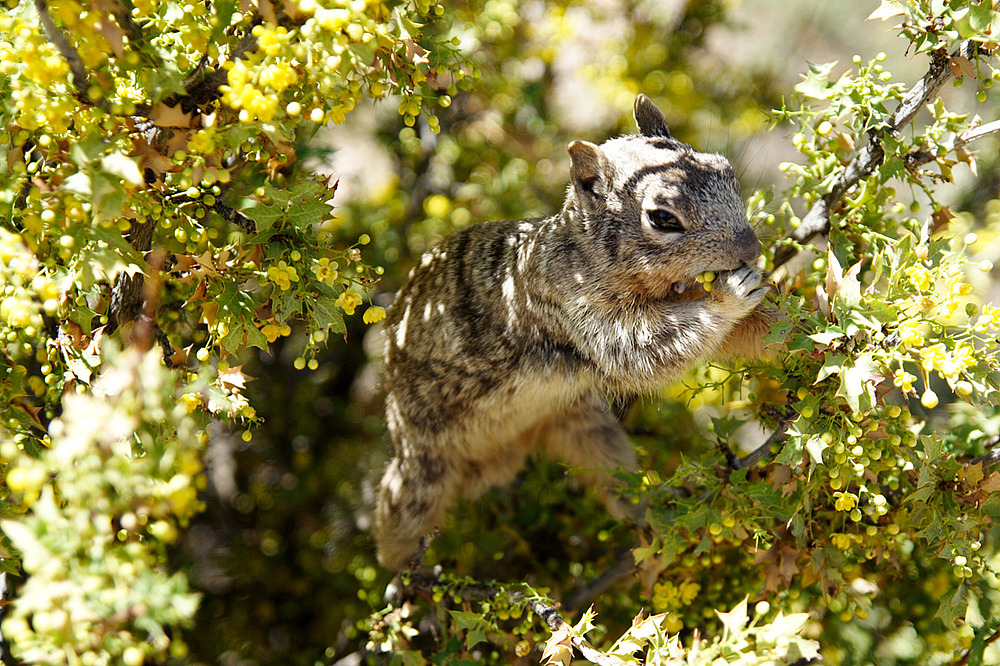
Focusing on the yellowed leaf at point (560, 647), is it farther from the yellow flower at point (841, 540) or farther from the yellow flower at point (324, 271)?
the yellow flower at point (324, 271)

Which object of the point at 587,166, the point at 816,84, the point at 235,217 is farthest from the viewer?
the point at 587,166

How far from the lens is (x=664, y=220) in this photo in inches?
110

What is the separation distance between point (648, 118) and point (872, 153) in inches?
40.4

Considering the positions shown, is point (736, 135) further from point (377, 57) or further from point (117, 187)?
point (117, 187)

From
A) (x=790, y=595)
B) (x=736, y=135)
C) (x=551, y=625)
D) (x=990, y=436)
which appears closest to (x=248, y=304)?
(x=551, y=625)

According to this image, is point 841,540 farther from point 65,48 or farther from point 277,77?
point 65,48

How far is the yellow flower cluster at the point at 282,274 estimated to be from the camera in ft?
6.96

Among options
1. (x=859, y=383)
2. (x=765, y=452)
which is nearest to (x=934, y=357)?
(x=859, y=383)

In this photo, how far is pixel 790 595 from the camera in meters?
2.66

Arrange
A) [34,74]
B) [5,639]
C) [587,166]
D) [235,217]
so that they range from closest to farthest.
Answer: [34,74] → [235,217] → [5,639] → [587,166]

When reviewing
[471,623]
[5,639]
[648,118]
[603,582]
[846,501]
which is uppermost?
[648,118]

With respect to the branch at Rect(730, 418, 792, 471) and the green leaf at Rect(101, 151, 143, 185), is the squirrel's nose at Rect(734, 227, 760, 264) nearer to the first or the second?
the branch at Rect(730, 418, 792, 471)

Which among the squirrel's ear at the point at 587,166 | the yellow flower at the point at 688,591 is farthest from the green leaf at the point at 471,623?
the squirrel's ear at the point at 587,166

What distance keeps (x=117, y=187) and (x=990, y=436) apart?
291cm
